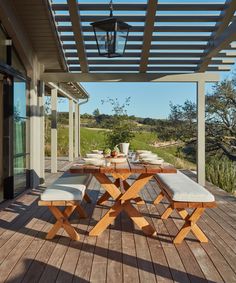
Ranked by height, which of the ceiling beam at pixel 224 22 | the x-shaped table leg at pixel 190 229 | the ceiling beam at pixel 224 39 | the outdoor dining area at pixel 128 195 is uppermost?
the ceiling beam at pixel 224 22

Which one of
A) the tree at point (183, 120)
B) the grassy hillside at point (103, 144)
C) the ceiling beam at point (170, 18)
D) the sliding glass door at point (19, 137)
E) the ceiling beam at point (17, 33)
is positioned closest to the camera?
the ceiling beam at point (17, 33)

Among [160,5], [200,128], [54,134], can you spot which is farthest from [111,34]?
[54,134]

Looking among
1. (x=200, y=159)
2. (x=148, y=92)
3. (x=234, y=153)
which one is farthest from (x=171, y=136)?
(x=148, y=92)

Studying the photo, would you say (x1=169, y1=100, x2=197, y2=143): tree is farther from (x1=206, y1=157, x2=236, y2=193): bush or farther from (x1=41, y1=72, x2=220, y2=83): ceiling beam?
(x1=41, y1=72, x2=220, y2=83): ceiling beam

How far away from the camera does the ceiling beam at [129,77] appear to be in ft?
23.5

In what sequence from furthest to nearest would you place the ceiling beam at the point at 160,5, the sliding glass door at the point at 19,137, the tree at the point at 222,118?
the tree at the point at 222,118 < the sliding glass door at the point at 19,137 < the ceiling beam at the point at 160,5

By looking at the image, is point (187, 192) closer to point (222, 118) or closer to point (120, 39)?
point (120, 39)

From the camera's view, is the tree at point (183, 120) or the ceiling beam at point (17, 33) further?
the tree at point (183, 120)

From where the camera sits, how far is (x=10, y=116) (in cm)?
575

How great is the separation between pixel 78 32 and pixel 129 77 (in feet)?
5.60

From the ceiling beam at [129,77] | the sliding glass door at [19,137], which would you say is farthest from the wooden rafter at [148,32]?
the sliding glass door at [19,137]

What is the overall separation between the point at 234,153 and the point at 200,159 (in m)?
5.82

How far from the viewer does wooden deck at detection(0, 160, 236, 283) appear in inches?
112

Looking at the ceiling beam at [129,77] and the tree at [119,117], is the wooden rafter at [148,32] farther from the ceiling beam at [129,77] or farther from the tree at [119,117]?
the tree at [119,117]
